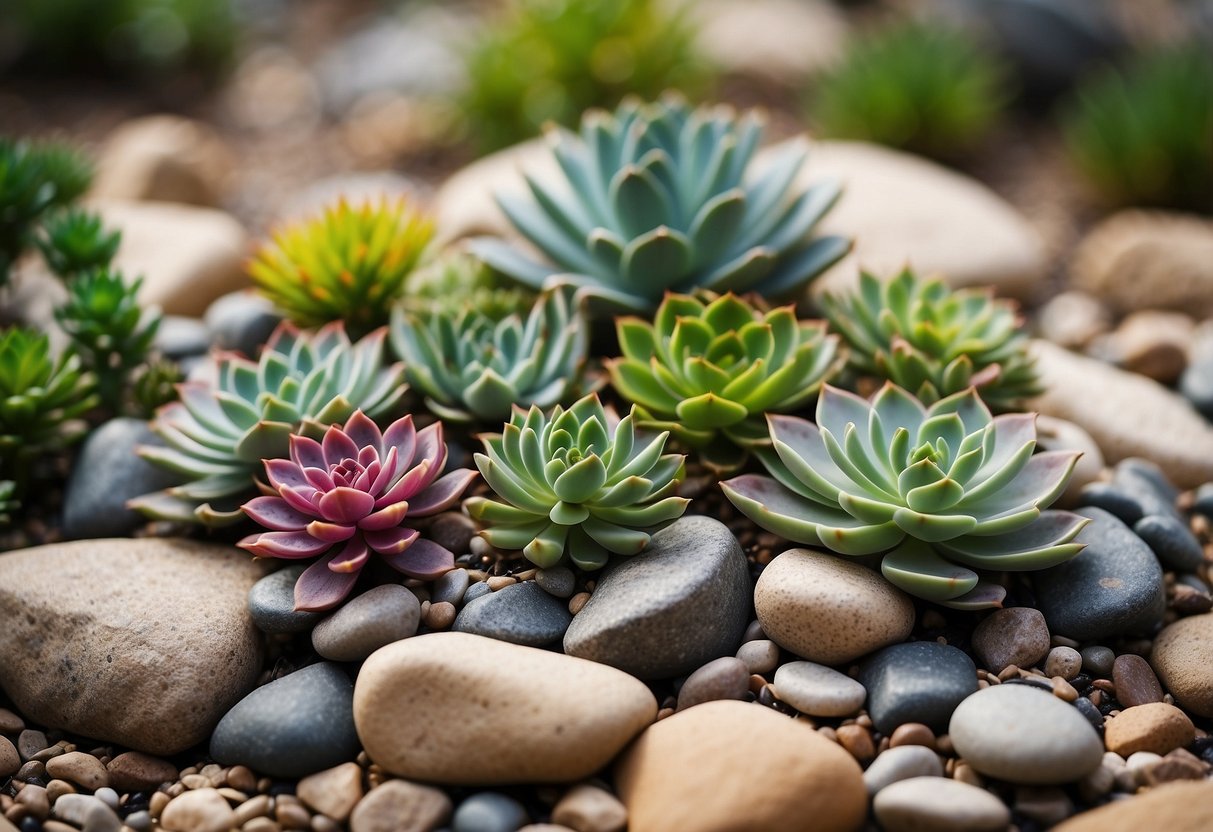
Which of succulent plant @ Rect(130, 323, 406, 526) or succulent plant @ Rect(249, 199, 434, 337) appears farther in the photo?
succulent plant @ Rect(249, 199, 434, 337)

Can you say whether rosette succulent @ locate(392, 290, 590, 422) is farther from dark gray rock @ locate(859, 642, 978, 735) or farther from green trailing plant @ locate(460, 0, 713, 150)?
green trailing plant @ locate(460, 0, 713, 150)

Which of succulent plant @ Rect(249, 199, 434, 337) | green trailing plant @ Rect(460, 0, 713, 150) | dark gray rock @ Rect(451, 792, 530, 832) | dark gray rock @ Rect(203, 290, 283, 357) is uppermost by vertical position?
green trailing plant @ Rect(460, 0, 713, 150)

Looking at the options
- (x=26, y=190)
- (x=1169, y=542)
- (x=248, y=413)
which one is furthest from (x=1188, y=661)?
(x=26, y=190)

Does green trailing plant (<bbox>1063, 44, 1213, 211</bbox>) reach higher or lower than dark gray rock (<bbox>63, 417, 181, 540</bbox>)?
higher

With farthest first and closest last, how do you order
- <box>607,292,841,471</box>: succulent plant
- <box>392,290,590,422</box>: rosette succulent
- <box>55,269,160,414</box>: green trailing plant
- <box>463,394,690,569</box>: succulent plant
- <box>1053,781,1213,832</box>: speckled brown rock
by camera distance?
<box>55,269,160,414</box>: green trailing plant, <box>392,290,590,422</box>: rosette succulent, <box>607,292,841,471</box>: succulent plant, <box>463,394,690,569</box>: succulent plant, <box>1053,781,1213,832</box>: speckled brown rock

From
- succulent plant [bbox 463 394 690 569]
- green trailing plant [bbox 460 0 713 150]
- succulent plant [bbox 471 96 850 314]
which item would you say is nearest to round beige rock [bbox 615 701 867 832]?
succulent plant [bbox 463 394 690 569]

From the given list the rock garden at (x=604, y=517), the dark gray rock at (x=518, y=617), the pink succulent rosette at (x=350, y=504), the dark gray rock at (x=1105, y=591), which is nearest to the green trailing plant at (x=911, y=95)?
the rock garden at (x=604, y=517)
